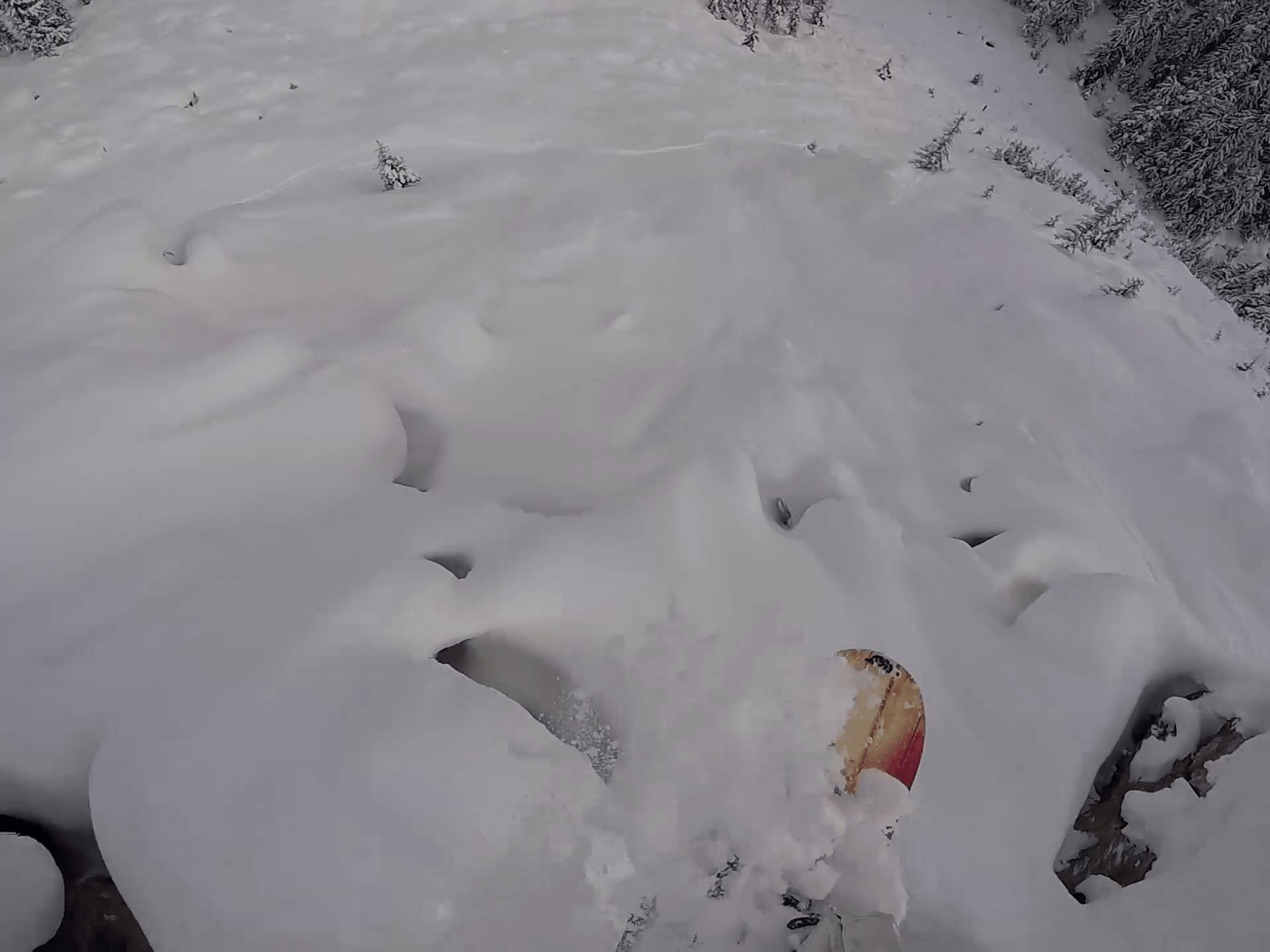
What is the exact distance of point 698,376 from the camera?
407 centimetres

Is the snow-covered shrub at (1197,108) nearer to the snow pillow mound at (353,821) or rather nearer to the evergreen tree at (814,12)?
the evergreen tree at (814,12)

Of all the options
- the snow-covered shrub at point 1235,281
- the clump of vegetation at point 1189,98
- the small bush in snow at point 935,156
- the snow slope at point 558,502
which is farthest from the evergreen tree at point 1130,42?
the small bush in snow at point 935,156

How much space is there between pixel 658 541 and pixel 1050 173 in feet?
23.9

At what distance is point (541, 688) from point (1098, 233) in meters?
6.11

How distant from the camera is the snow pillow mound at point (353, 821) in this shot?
75.6 inches

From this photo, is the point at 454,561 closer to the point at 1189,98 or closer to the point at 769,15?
the point at 769,15

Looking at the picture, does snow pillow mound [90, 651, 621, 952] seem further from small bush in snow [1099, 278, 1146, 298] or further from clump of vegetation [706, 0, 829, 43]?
clump of vegetation [706, 0, 829, 43]

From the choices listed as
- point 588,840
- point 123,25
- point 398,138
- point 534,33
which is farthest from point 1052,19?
point 588,840

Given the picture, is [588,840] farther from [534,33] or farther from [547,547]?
[534,33]

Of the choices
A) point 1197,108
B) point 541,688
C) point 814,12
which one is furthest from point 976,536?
point 1197,108

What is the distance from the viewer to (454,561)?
2801 mm

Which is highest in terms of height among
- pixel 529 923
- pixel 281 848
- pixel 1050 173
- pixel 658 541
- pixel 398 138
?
pixel 1050 173

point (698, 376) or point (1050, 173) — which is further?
point (1050, 173)

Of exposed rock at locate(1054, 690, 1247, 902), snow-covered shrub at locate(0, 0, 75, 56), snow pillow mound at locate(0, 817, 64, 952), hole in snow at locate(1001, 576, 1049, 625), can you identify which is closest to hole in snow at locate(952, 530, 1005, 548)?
hole in snow at locate(1001, 576, 1049, 625)
